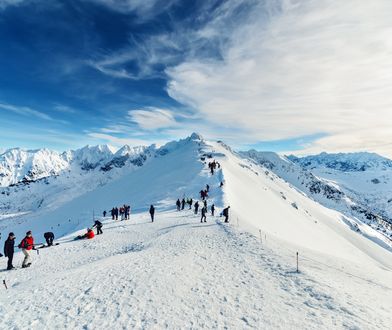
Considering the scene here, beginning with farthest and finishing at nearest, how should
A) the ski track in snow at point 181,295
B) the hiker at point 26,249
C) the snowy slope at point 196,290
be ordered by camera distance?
1. the hiker at point 26,249
2. the snowy slope at point 196,290
3. the ski track in snow at point 181,295

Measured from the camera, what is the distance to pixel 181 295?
14047 millimetres

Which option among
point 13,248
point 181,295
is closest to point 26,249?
point 13,248

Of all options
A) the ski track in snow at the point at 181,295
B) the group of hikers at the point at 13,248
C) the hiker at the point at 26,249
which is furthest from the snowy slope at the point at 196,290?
the group of hikers at the point at 13,248

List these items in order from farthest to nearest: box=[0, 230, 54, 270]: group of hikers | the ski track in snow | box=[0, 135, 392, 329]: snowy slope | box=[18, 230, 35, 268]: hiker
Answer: box=[18, 230, 35, 268]: hiker < box=[0, 230, 54, 270]: group of hikers < box=[0, 135, 392, 329]: snowy slope < the ski track in snow

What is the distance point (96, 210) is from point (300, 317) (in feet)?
231

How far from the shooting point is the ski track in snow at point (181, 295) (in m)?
11.8

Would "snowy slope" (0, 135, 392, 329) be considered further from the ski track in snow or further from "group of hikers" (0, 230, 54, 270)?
"group of hikers" (0, 230, 54, 270)

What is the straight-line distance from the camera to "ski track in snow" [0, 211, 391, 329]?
11.8 meters

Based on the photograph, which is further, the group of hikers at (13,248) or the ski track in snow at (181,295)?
the group of hikers at (13,248)

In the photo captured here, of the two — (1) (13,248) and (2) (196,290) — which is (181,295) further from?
(1) (13,248)

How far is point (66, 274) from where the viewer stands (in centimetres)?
1781

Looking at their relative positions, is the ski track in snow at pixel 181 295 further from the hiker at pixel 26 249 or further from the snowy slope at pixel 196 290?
the hiker at pixel 26 249

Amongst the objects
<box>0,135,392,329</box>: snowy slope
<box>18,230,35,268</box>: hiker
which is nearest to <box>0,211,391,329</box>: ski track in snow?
<box>0,135,392,329</box>: snowy slope

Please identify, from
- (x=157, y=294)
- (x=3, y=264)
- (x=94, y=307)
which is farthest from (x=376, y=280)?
(x=3, y=264)
